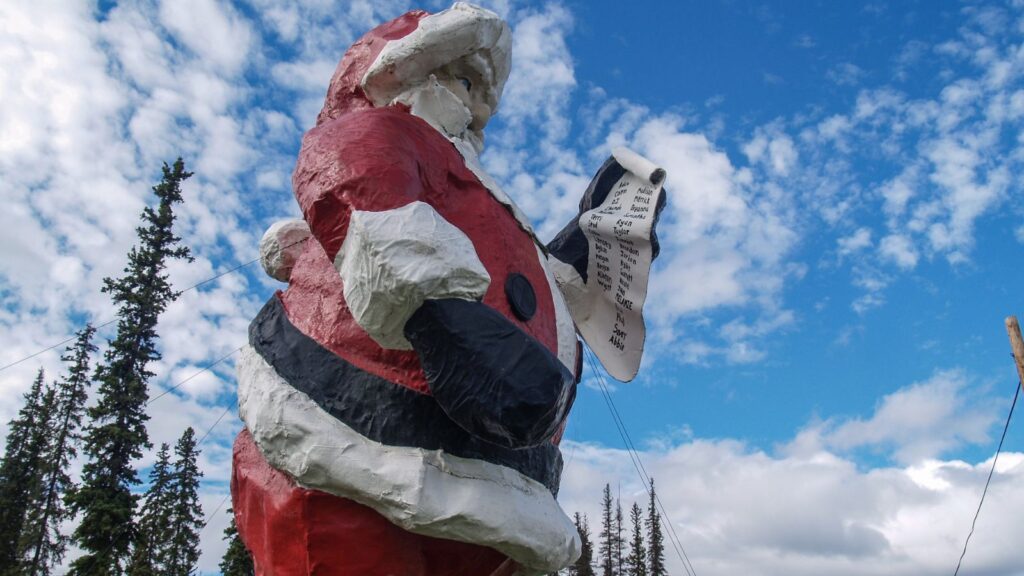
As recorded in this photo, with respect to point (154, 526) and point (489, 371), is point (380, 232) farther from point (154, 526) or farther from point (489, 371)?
point (154, 526)

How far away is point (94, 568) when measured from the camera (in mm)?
12547

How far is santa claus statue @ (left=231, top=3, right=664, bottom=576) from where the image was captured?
6.09 ft

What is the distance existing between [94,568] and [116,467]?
1650 millimetres

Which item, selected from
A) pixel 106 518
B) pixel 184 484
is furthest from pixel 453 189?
pixel 184 484

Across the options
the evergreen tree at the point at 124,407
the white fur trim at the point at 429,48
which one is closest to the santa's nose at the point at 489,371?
the white fur trim at the point at 429,48

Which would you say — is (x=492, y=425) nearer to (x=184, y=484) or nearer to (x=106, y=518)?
(x=106, y=518)

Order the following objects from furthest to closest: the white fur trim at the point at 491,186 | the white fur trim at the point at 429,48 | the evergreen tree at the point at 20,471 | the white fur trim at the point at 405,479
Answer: the evergreen tree at the point at 20,471 → the white fur trim at the point at 429,48 → the white fur trim at the point at 491,186 → the white fur trim at the point at 405,479

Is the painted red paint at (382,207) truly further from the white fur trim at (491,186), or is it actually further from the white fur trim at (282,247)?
the white fur trim at (282,247)

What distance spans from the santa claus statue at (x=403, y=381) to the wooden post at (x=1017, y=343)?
14.9 ft

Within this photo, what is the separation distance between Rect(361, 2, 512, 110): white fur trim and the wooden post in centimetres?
479

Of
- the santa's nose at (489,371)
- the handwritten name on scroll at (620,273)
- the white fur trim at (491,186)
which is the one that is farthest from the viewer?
the handwritten name on scroll at (620,273)

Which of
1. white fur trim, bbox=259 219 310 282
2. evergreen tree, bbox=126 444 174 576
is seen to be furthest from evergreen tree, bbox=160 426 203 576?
white fur trim, bbox=259 219 310 282

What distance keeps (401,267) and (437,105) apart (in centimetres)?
135

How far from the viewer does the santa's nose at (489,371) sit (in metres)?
1.80
